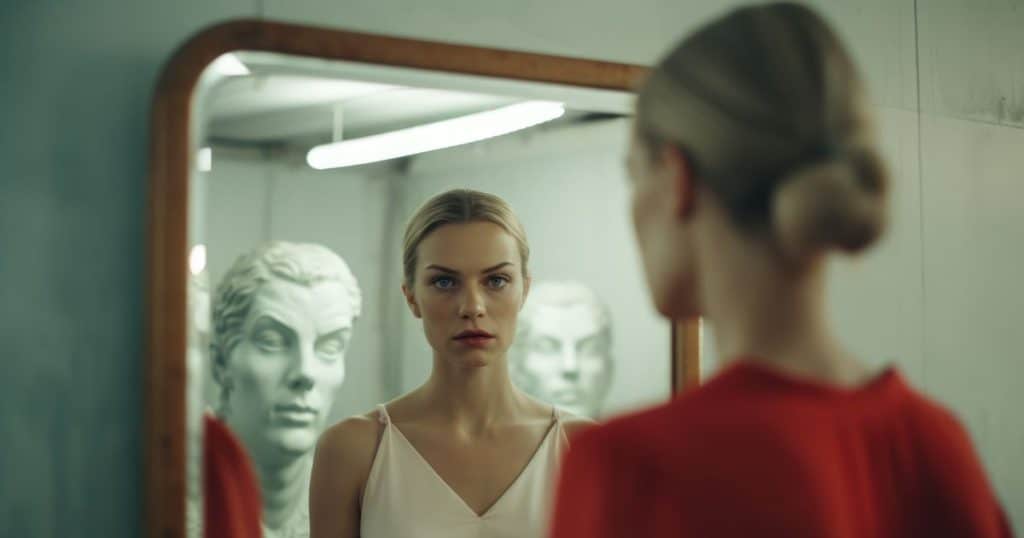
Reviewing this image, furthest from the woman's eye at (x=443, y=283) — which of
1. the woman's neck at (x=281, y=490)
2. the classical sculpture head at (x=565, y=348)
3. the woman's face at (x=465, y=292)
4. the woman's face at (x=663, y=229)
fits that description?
the woman's face at (x=663, y=229)

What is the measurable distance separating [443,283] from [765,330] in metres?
0.69

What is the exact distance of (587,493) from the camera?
530 millimetres

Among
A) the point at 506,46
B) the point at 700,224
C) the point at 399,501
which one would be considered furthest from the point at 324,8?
the point at 700,224

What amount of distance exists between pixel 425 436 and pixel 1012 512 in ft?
3.20

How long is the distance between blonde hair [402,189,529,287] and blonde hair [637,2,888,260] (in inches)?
26.7

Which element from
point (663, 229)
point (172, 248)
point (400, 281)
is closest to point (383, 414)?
point (400, 281)

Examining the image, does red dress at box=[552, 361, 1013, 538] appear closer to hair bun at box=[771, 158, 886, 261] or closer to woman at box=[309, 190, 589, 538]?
hair bun at box=[771, 158, 886, 261]

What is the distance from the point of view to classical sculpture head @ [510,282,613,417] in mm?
1279

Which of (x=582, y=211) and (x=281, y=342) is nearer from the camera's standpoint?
(x=281, y=342)

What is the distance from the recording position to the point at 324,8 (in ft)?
4.03

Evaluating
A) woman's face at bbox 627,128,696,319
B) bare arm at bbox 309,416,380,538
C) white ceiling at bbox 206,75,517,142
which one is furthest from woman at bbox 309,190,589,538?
woman's face at bbox 627,128,696,319

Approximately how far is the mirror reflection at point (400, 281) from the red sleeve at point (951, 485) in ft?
2.25

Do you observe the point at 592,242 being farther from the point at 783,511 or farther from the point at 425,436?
the point at 783,511

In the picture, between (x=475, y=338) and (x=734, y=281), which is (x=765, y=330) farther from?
(x=475, y=338)
